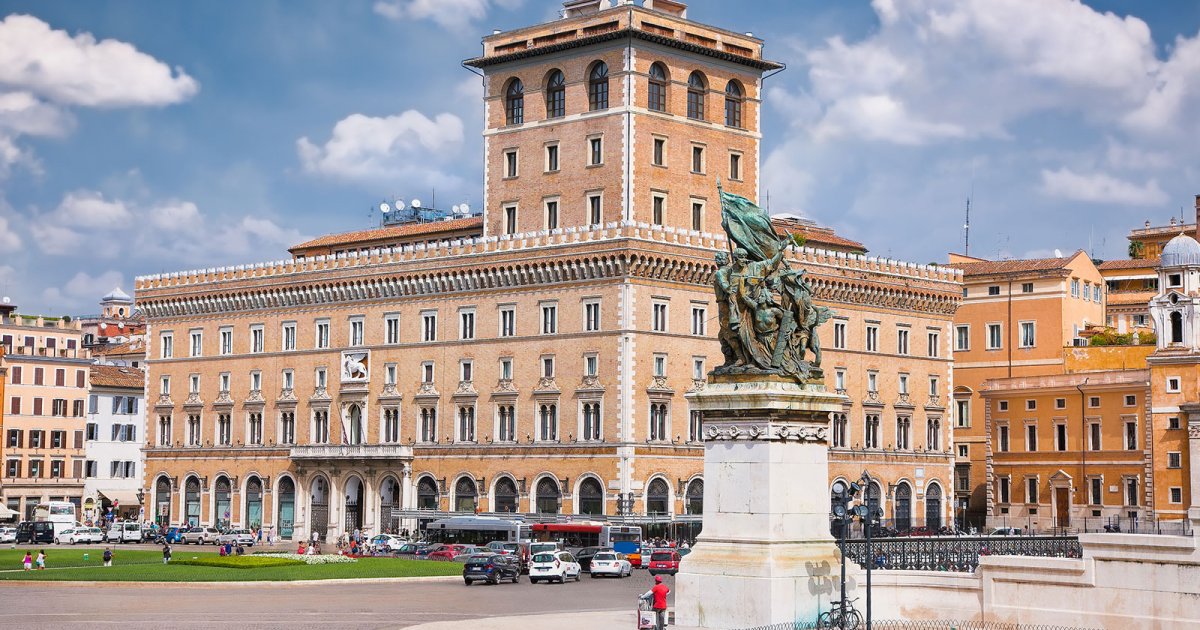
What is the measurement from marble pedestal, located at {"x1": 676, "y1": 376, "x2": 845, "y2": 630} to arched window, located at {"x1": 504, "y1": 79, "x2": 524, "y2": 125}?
64.0 meters

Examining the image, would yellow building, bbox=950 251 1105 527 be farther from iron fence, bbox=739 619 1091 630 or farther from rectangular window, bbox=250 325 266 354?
iron fence, bbox=739 619 1091 630

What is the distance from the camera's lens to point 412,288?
99.1 metres

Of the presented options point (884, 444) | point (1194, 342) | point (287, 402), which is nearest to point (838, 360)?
point (884, 444)

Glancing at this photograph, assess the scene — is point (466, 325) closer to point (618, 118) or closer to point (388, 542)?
point (388, 542)

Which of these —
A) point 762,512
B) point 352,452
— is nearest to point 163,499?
point 352,452

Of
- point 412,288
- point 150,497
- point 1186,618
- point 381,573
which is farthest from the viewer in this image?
point 150,497

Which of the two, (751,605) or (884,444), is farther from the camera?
(884,444)

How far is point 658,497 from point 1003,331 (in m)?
36.3

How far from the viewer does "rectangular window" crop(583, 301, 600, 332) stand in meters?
90.2

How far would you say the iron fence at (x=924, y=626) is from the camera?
34125 mm

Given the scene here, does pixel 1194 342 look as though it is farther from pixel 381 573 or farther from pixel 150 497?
pixel 150 497

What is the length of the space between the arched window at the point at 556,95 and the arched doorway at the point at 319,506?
24.7 metres

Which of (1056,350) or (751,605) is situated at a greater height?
(1056,350)

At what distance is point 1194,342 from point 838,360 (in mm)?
20825
